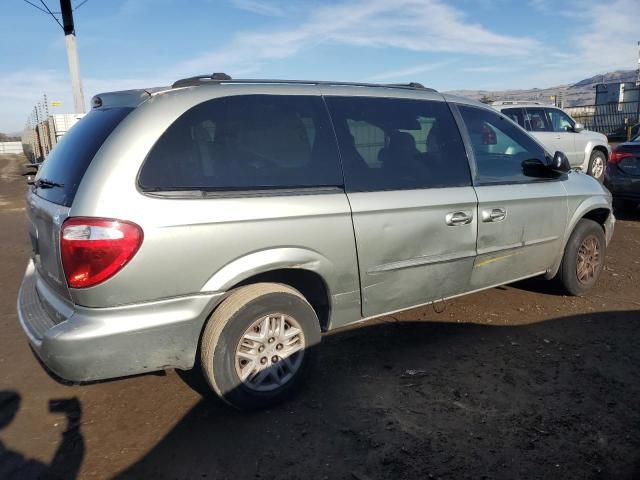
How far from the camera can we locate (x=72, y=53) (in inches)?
454

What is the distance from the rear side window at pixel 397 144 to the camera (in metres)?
3.44

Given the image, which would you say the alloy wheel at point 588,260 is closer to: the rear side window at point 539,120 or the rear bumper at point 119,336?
the rear bumper at point 119,336

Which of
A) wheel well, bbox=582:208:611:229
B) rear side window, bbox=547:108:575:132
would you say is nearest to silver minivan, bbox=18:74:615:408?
wheel well, bbox=582:208:611:229

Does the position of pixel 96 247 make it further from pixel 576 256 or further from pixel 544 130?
pixel 544 130

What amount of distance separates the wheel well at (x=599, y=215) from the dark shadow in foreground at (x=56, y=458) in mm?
4594

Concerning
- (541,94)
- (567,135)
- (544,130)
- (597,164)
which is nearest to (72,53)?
(544,130)

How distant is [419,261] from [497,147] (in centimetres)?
144

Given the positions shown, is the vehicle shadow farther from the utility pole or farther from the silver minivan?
the utility pole

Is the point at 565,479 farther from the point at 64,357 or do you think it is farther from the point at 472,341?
the point at 64,357

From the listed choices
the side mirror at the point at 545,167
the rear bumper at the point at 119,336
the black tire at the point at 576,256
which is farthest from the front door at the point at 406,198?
the black tire at the point at 576,256

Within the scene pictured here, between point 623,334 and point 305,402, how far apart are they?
2.66m

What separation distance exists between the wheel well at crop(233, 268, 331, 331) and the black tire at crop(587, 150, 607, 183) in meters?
11.3

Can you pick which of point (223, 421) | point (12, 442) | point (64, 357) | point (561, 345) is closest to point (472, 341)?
point (561, 345)

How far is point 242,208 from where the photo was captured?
290 cm
